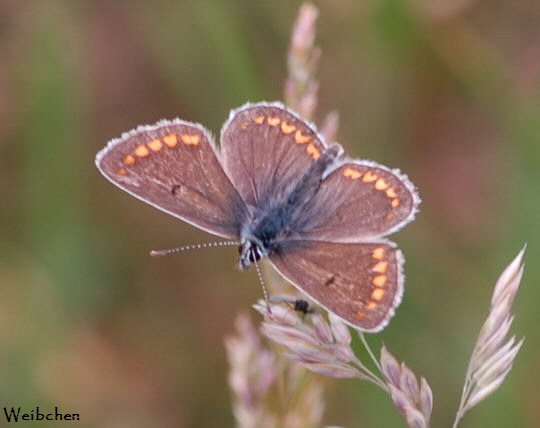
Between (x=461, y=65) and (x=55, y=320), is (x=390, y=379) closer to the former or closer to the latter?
(x=55, y=320)

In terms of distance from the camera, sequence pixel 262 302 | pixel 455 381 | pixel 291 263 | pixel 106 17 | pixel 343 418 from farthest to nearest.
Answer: pixel 106 17 → pixel 343 418 → pixel 455 381 → pixel 291 263 → pixel 262 302

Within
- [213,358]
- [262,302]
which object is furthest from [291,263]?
[213,358]

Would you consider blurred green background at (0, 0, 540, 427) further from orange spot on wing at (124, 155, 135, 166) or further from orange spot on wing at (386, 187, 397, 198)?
orange spot on wing at (124, 155, 135, 166)

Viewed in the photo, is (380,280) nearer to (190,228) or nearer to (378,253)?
(378,253)

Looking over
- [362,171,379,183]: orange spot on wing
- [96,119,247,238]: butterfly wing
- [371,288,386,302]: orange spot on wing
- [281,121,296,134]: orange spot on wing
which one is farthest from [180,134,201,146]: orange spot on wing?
[371,288,386,302]: orange spot on wing

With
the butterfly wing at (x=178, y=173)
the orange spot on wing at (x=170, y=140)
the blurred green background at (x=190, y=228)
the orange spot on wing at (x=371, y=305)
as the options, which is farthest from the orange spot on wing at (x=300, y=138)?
the blurred green background at (x=190, y=228)

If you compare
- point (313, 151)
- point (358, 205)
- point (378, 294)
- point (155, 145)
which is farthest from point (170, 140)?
point (378, 294)
